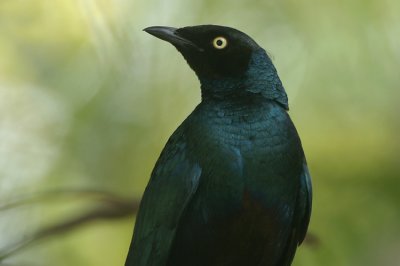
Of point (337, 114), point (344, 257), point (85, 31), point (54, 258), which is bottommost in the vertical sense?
point (344, 257)

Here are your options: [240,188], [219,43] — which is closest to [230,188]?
[240,188]

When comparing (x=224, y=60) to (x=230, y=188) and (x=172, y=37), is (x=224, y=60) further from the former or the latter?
(x=230, y=188)

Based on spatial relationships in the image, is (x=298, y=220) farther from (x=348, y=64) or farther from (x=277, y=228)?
(x=348, y=64)

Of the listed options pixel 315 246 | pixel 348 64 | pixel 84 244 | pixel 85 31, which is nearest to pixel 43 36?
pixel 85 31

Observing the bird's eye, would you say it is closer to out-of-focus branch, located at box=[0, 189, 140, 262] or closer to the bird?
the bird

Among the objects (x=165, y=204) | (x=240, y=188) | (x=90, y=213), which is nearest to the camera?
(x=90, y=213)

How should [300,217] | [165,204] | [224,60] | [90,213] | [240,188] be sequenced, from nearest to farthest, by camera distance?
1. [90,213]
2. [240,188]
3. [165,204]
4. [300,217]
5. [224,60]

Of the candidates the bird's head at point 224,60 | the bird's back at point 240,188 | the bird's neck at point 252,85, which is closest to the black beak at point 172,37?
the bird's head at point 224,60
